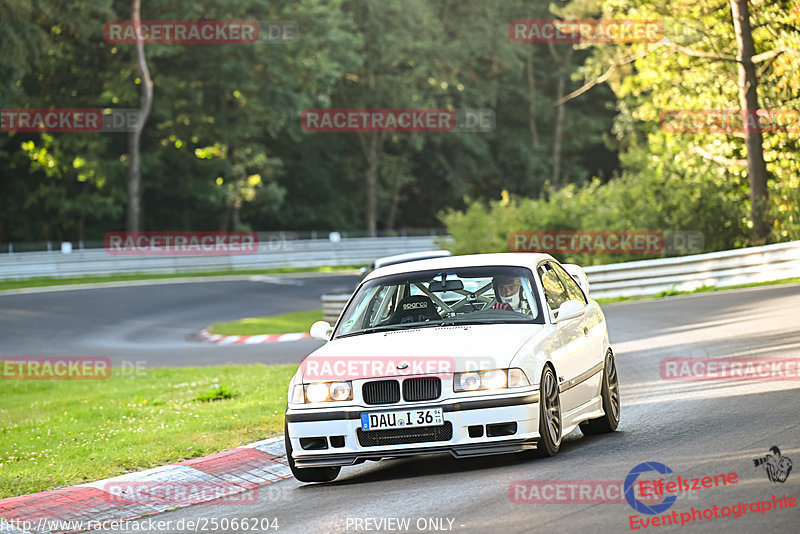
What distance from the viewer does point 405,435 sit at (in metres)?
8.09

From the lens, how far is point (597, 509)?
6637mm

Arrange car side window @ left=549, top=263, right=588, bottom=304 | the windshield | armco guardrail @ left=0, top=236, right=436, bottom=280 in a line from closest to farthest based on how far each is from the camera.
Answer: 1. the windshield
2. car side window @ left=549, top=263, right=588, bottom=304
3. armco guardrail @ left=0, top=236, right=436, bottom=280

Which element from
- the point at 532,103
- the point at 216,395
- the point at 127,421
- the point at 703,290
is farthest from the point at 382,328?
the point at 532,103

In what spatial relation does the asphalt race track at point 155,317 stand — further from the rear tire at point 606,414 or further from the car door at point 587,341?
the rear tire at point 606,414

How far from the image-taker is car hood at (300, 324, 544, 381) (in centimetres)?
812

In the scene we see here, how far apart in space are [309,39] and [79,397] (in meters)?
40.6

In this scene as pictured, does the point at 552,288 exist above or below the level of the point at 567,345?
above

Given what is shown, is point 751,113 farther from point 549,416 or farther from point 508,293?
point 549,416

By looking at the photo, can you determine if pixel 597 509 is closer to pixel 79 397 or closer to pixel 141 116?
pixel 79 397

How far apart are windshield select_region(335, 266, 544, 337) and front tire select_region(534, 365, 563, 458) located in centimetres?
63

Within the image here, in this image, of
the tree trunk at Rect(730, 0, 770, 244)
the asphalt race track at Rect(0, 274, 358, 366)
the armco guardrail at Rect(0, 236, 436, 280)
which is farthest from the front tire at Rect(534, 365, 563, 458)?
the armco guardrail at Rect(0, 236, 436, 280)

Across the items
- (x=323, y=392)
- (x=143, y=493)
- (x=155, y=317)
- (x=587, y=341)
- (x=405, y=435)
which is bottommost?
(x=155, y=317)

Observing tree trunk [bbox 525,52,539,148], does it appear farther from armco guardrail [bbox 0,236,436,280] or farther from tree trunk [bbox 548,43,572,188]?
armco guardrail [bbox 0,236,436,280]

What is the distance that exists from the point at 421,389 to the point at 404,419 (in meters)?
0.23
